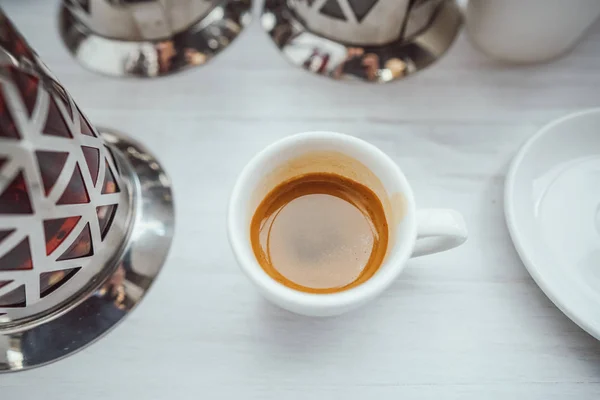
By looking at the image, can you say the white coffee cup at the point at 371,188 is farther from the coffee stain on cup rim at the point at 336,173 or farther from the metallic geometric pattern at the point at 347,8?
the metallic geometric pattern at the point at 347,8

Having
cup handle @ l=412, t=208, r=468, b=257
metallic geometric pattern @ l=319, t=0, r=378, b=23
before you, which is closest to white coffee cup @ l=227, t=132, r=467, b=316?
cup handle @ l=412, t=208, r=468, b=257

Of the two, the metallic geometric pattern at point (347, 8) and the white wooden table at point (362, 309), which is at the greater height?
the metallic geometric pattern at point (347, 8)

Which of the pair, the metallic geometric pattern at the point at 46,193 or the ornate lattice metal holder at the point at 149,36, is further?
the ornate lattice metal holder at the point at 149,36

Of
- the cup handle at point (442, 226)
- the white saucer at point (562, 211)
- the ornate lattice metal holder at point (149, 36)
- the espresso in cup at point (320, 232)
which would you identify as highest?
the ornate lattice metal holder at point (149, 36)

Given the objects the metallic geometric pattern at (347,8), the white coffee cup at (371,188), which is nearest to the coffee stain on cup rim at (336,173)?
the white coffee cup at (371,188)

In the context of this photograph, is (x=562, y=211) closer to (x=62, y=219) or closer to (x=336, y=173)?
(x=336, y=173)

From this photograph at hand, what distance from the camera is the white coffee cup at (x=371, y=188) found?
21cm

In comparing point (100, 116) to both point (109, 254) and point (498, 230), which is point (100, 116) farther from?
point (498, 230)

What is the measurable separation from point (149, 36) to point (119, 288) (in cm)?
15

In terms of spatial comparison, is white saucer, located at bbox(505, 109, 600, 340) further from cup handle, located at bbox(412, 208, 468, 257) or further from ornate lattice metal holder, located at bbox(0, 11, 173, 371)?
ornate lattice metal holder, located at bbox(0, 11, 173, 371)

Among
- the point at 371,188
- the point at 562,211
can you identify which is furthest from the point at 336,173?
the point at 562,211

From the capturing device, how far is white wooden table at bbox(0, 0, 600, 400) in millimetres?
261

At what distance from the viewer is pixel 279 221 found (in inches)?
Result: 10.5

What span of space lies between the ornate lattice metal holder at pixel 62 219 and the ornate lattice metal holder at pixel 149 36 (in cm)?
5
